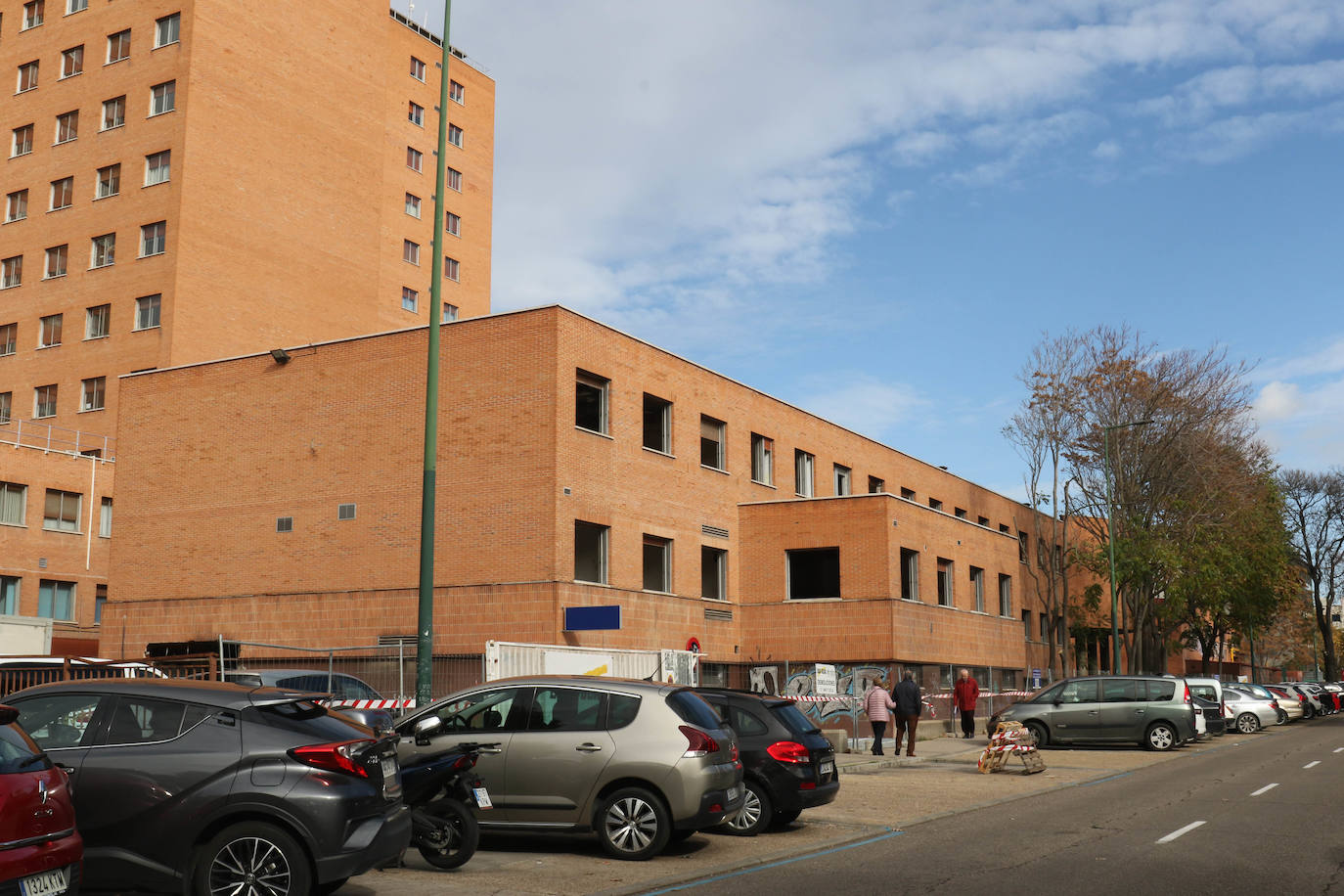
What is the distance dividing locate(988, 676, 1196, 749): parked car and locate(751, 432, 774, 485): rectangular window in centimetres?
1058

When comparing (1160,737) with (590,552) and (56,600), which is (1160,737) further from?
(56,600)

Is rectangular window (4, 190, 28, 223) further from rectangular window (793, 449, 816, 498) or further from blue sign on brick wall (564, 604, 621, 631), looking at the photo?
blue sign on brick wall (564, 604, 621, 631)

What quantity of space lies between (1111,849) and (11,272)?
50147mm

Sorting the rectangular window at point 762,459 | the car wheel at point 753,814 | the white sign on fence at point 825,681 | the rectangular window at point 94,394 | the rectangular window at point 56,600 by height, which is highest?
the rectangular window at point 94,394

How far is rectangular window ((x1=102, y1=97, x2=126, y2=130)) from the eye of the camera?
4829 centimetres

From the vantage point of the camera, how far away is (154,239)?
46.2 meters

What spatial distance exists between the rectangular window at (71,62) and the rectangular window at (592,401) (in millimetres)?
32498

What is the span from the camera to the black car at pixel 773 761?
13438 mm

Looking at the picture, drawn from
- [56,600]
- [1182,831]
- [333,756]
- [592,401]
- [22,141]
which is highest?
[22,141]

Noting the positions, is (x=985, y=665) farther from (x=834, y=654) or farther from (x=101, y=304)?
(x=101, y=304)

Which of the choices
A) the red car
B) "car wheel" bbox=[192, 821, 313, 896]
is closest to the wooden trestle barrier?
"car wheel" bbox=[192, 821, 313, 896]

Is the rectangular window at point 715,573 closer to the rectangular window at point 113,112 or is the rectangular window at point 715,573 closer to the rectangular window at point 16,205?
the rectangular window at point 113,112

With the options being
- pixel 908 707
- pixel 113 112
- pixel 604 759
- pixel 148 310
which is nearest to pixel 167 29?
pixel 113 112

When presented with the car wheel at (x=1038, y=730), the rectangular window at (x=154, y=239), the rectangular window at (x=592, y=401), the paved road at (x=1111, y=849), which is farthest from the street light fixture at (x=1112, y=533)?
the rectangular window at (x=154, y=239)
